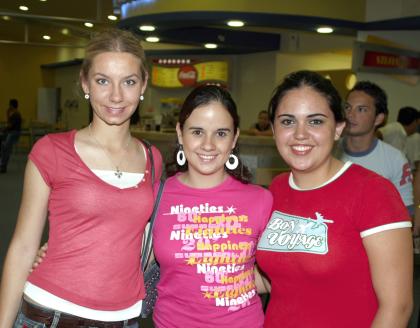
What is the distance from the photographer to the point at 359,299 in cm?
175

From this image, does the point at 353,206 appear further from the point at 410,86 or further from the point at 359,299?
the point at 410,86

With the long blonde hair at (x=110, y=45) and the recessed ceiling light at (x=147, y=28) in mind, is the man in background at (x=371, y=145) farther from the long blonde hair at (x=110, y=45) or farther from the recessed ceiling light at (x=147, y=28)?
the recessed ceiling light at (x=147, y=28)

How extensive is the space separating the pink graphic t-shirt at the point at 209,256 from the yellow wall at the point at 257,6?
5827mm

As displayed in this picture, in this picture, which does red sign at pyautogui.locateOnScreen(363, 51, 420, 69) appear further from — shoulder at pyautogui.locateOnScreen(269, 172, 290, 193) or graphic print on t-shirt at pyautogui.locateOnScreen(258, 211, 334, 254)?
graphic print on t-shirt at pyautogui.locateOnScreen(258, 211, 334, 254)

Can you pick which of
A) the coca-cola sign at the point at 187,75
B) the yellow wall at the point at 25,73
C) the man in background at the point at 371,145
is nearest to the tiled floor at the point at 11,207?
the man in background at the point at 371,145

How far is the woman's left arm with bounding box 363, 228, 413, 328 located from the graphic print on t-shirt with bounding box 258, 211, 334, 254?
0.51 ft

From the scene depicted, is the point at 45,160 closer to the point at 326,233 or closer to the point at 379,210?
the point at 326,233

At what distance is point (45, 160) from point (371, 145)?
104 inches

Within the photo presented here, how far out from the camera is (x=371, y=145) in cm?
381

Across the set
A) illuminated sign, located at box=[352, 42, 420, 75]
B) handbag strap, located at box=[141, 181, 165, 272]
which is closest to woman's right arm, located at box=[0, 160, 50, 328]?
handbag strap, located at box=[141, 181, 165, 272]

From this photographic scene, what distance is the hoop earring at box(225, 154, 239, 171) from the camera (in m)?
2.25

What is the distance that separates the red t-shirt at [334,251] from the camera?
1695mm

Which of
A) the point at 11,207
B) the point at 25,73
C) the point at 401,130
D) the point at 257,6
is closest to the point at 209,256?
the point at 401,130

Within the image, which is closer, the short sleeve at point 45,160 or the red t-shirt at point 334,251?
the red t-shirt at point 334,251
